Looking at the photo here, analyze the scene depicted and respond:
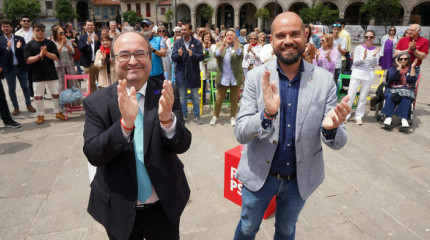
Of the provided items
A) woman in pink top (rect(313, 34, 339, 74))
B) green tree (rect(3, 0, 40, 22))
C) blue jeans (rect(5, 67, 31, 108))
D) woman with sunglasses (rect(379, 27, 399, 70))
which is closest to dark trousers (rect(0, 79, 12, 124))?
blue jeans (rect(5, 67, 31, 108))

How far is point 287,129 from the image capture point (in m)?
1.96

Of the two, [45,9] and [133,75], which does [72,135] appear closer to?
[133,75]

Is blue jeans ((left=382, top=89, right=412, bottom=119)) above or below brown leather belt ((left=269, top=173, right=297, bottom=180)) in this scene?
below

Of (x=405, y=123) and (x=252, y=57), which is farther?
(x=252, y=57)

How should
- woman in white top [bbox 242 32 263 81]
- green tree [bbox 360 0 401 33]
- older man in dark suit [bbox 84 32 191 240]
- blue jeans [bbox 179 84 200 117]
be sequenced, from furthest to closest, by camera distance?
green tree [bbox 360 0 401 33] → woman in white top [bbox 242 32 263 81] → blue jeans [bbox 179 84 200 117] → older man in dark suit [bbox 84 32 191 240]

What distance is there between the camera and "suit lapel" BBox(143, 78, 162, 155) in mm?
1609

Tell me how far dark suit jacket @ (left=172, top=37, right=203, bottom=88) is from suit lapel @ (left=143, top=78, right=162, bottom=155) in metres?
4.45

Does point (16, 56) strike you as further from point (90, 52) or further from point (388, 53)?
point (388, 53)

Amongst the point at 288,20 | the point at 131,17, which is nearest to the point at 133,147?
the point at 288,20

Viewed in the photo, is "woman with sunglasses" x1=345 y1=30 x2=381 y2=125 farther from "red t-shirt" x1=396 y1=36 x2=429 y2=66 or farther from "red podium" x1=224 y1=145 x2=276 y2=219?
"red podium" x1=224 y1=145 x2=276 y2=219

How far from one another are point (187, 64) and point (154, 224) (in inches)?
186

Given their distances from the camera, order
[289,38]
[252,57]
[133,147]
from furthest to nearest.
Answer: [252,57]
[289,38]
[133,147]

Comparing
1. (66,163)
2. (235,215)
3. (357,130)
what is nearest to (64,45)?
(66,163)

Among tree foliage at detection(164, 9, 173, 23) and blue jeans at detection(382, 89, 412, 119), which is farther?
tree foliage at detection(164, 9, 173, 23)
